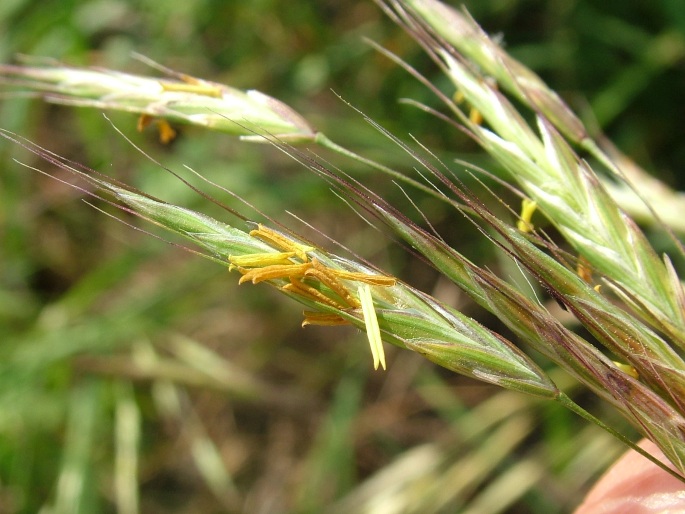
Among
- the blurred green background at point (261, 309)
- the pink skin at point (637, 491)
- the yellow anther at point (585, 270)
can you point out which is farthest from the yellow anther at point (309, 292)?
the blurred green background at point (261, 309)

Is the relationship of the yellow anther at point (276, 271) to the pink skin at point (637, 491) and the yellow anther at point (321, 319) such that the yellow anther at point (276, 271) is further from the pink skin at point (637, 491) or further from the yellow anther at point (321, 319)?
the pink skin at point (637, 491)

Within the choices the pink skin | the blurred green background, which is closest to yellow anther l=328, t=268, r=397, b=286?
the pink skin

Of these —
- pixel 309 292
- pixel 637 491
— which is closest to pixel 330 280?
pixel 309 292

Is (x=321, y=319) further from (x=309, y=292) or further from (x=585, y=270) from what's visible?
(x=585, y=270)

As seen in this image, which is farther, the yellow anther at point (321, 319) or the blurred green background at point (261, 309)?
the blurred green background at point (261, 309)

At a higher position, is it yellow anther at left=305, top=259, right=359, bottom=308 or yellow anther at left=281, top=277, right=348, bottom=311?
yellow anther at left=305, top=259, right=359, bottom=308

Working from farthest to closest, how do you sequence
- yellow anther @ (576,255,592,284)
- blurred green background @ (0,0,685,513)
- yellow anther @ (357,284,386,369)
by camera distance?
blurred green background @ (0,0,685,513) < yellow anther @ (576,255,592,284) < yellow anther @ (357,284,386,369)

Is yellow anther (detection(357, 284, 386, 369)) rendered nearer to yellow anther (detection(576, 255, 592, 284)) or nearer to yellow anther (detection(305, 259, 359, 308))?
yellow anther (detection(305, 259, 359, 308))
